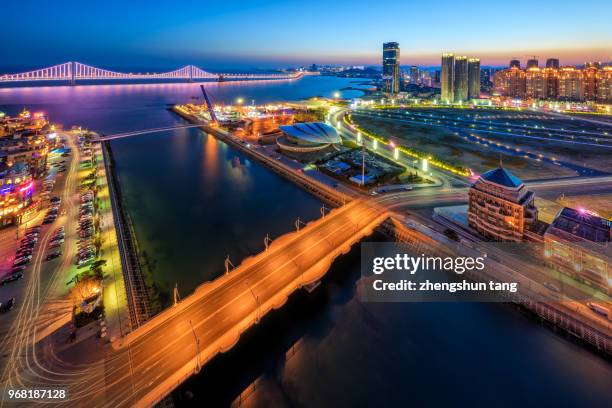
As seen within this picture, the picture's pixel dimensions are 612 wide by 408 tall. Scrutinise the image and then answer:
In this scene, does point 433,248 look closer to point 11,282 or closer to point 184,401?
point 184,401

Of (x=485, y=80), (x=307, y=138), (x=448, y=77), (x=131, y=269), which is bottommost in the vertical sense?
(x=131, y=269)

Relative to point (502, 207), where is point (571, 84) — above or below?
above

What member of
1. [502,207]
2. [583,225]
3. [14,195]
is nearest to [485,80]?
[502,207]

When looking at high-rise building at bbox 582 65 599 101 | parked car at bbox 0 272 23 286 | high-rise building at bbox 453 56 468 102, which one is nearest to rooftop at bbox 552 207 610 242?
parked car at bbox 0 272 23 286

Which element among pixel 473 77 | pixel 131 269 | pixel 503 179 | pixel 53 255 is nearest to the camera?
pixel 131 269

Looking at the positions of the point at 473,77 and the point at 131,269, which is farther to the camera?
the point at 473,77

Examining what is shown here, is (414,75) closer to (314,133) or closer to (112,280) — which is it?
(314,133)

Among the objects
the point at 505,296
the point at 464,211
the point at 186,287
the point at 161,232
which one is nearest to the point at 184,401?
the point at 186,287

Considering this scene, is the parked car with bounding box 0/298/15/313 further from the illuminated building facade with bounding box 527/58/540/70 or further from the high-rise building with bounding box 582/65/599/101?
the illuminated building facade with bounding box 527/58/540/70
